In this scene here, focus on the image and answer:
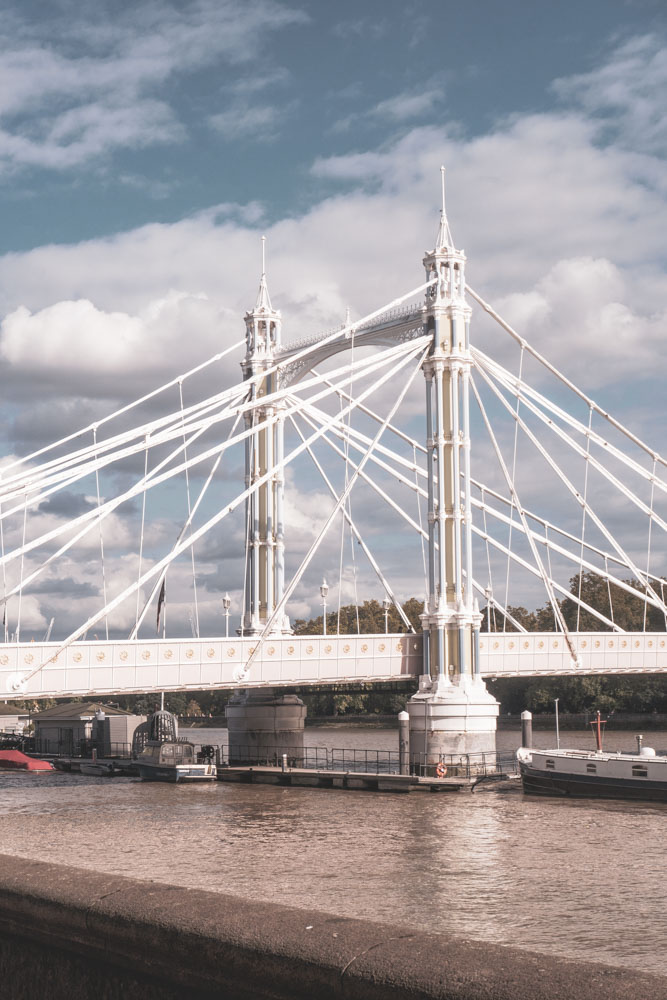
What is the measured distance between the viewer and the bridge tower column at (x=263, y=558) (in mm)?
59906

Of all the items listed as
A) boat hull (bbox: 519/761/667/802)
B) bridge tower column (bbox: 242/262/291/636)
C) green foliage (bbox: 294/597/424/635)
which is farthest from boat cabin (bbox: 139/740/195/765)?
green foliage (bbox: 294/597/424/635)

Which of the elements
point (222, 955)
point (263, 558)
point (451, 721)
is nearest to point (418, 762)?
point (451, 721)

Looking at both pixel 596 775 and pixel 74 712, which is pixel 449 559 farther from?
pixel 74 712

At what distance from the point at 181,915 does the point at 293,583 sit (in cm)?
4855

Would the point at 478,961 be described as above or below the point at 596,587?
below

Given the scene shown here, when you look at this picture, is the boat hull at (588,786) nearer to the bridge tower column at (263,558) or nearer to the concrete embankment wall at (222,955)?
the bridge tower column at (263,558)

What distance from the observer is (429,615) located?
2143 inches

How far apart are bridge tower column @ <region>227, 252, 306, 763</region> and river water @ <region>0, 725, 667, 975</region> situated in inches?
298

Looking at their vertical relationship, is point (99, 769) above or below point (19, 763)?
above

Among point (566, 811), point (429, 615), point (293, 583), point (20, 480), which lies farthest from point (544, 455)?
point (20, 480)

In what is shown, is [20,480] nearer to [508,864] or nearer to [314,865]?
[314,865]

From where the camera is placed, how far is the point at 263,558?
62.6 metres

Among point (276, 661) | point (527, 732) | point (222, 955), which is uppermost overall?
point (276, 661)

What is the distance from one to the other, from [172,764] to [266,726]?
617cm
